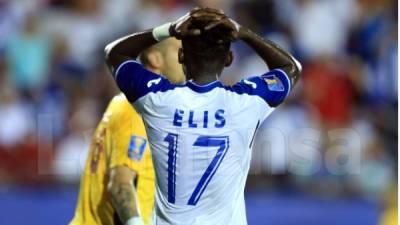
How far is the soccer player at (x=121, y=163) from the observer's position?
18.8ft

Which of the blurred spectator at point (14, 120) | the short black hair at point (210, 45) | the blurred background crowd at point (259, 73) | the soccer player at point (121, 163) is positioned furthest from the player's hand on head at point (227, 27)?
the blurred spectator at point (14, 120)

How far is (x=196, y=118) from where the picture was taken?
4688mm

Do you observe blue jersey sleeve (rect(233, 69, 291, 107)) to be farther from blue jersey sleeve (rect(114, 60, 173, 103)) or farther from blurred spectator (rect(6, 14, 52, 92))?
blurred spectator (rect(6, 14, 52, 92))

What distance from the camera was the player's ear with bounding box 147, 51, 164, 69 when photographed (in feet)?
19.4

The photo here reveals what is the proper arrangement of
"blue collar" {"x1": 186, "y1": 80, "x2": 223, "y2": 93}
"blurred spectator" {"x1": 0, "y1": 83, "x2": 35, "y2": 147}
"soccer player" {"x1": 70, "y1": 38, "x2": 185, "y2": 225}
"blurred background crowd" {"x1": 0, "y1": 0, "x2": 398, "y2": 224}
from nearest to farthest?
"blue collar" {"x1": 186, "y1": 80, "x2": 223, "y2": 93}
"soccer player" {"x1": 70, "y1": 38, "x2": 185, "y2": 225}
"blurred background crowd" {"x1": 0, "y1": 0, "x2": 398, "y2": 224}
"blurred spectator" {"x1": 0, "y1": 83, "x2": 35, "y2": 147}

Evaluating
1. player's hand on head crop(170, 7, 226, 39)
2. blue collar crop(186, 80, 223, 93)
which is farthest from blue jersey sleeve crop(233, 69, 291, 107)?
player's hand on head crop(170, 7, 226, 39)

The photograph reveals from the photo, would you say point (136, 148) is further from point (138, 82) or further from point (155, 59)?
point (138, 82)

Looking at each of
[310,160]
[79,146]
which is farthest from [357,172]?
[79,146]

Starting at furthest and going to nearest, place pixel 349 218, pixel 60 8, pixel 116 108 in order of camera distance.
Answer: pixel 60 8 → pixel 349 218 → pixel 116 108

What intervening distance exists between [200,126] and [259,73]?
281 inches

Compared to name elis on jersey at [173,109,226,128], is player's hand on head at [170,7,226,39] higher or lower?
higher

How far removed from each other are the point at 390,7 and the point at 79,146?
3875 millimetres

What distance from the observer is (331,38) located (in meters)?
12.6

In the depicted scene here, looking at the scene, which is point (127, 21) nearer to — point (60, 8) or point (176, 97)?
point (60, 8)
